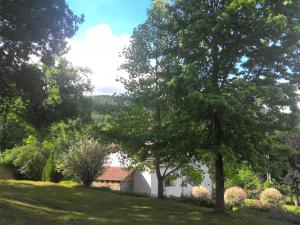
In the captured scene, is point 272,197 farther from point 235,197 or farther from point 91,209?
point 91,209

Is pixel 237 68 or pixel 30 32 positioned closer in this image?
pixel 30 32

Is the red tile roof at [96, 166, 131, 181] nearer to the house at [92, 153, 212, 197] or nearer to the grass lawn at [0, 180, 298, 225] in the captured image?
the house at [92, 153, 212, 197]

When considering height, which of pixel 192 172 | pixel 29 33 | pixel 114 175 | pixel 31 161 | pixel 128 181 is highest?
pixel 29 33

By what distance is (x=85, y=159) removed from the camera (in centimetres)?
2533

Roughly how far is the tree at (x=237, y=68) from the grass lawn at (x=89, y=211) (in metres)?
2.32

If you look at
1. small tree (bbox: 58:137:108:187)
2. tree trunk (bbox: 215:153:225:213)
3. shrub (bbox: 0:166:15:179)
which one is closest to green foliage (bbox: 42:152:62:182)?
small tree (bbox: 58:137:108:187)

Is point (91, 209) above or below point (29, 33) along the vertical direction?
below

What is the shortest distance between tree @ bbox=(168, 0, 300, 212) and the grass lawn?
232cm

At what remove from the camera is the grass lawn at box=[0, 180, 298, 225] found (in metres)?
13.0

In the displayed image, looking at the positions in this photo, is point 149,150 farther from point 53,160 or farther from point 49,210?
point 53,160

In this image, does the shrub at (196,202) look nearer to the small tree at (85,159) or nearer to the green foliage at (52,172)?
the small tree at (85,159)

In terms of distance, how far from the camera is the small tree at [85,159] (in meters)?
25.3

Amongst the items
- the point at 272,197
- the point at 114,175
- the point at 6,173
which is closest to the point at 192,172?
the point at 114,175

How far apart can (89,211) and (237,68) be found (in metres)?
8.76
